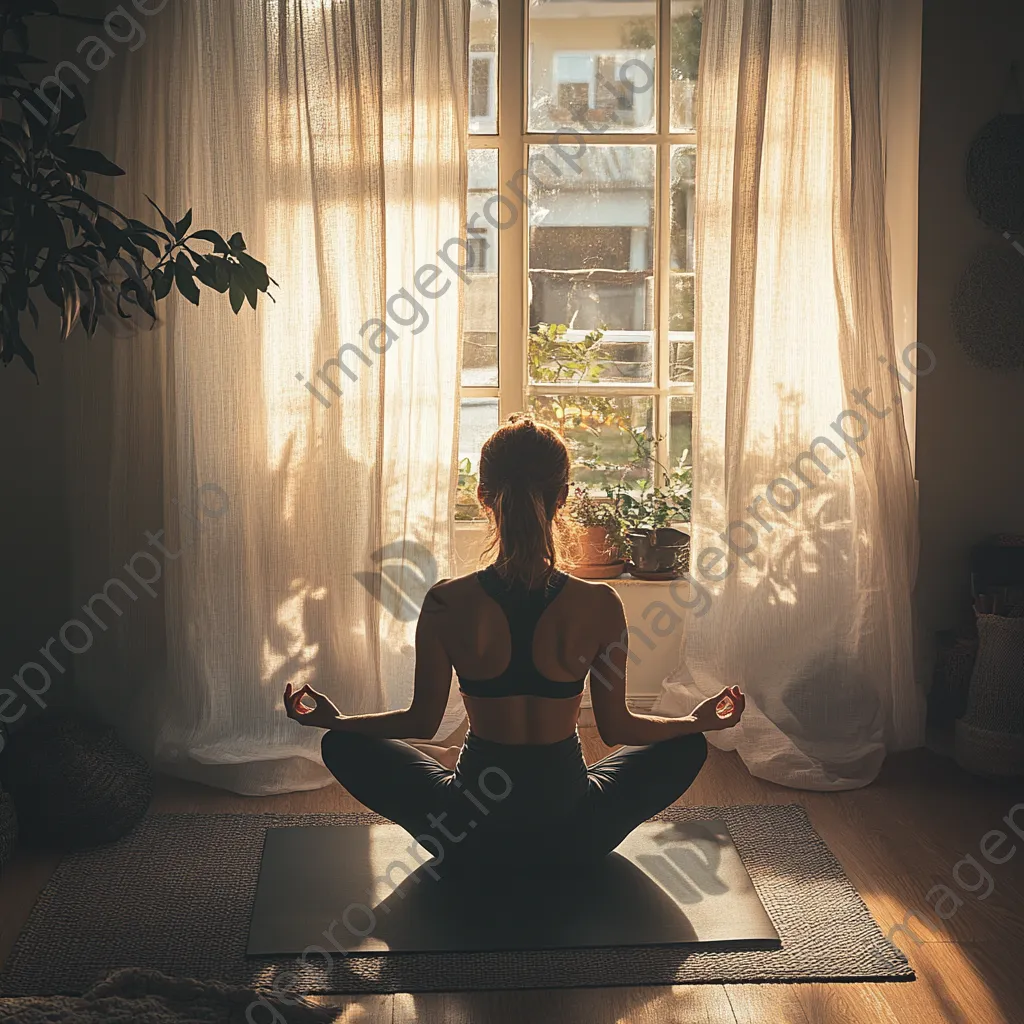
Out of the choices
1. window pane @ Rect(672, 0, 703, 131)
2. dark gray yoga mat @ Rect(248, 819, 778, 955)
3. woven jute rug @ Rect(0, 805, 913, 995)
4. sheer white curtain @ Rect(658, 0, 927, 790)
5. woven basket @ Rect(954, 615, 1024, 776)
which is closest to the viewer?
woven jute rug @ Rect(0, 805, 913, 995)

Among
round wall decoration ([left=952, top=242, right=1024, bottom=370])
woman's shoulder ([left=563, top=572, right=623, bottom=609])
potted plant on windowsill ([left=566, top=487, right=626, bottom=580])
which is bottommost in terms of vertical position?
potted plant on windowsill ([left=566, top=487, right=626, bottom=580])

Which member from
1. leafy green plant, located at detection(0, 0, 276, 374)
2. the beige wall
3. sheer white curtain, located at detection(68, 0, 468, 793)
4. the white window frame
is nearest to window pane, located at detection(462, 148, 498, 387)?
the white window frame

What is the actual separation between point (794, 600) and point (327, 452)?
1.42 m

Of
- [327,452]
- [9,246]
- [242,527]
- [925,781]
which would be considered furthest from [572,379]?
[9,246]

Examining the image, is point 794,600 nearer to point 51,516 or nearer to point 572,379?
point 572,379

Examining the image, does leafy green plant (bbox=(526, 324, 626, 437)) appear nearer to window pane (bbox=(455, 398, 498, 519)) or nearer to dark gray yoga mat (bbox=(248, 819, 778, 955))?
window pane (bbox=(455, 398, 498, 519))

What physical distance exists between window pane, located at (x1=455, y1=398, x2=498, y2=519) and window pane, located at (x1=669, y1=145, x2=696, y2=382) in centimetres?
61

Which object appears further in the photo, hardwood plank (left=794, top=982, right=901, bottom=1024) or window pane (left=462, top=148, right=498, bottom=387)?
window pane (left=462, top=148, right=498, bottom=387)

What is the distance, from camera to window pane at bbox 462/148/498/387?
12.3ft

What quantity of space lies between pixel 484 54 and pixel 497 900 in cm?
259

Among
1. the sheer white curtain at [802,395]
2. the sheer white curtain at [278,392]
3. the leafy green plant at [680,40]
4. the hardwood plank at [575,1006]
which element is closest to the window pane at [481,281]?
the sheer white curtain at [278,392]

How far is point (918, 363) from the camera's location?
137 inches

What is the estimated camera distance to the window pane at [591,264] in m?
3.76

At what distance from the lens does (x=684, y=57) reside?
3.70 metres
